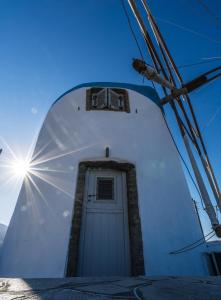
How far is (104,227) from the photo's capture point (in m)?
4.39

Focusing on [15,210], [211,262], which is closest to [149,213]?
[211,262]

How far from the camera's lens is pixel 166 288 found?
1.61 m

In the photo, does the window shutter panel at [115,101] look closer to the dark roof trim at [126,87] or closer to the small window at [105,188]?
the dark roof trim at [126,87]

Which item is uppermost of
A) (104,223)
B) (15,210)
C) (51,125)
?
(51,125)

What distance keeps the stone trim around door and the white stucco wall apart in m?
0.12

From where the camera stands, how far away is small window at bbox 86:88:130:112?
20.6 feet

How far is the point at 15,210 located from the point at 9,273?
1.60 meters

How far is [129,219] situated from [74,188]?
4.82 feet

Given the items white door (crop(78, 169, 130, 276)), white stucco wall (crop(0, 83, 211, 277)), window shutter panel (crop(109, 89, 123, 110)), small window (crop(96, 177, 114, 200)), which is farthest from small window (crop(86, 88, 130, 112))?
small window (crop(96, 177, 114, 200))

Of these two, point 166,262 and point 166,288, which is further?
point 166,262

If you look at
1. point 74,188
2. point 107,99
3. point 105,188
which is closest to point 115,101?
point 107,99

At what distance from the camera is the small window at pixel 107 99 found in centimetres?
629

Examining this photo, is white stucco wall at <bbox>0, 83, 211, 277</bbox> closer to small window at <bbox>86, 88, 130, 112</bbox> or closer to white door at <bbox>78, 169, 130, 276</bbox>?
small window at <bbox>86, 88, 130, 112</bbox>

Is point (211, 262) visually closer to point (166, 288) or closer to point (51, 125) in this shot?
point (166, 288)
